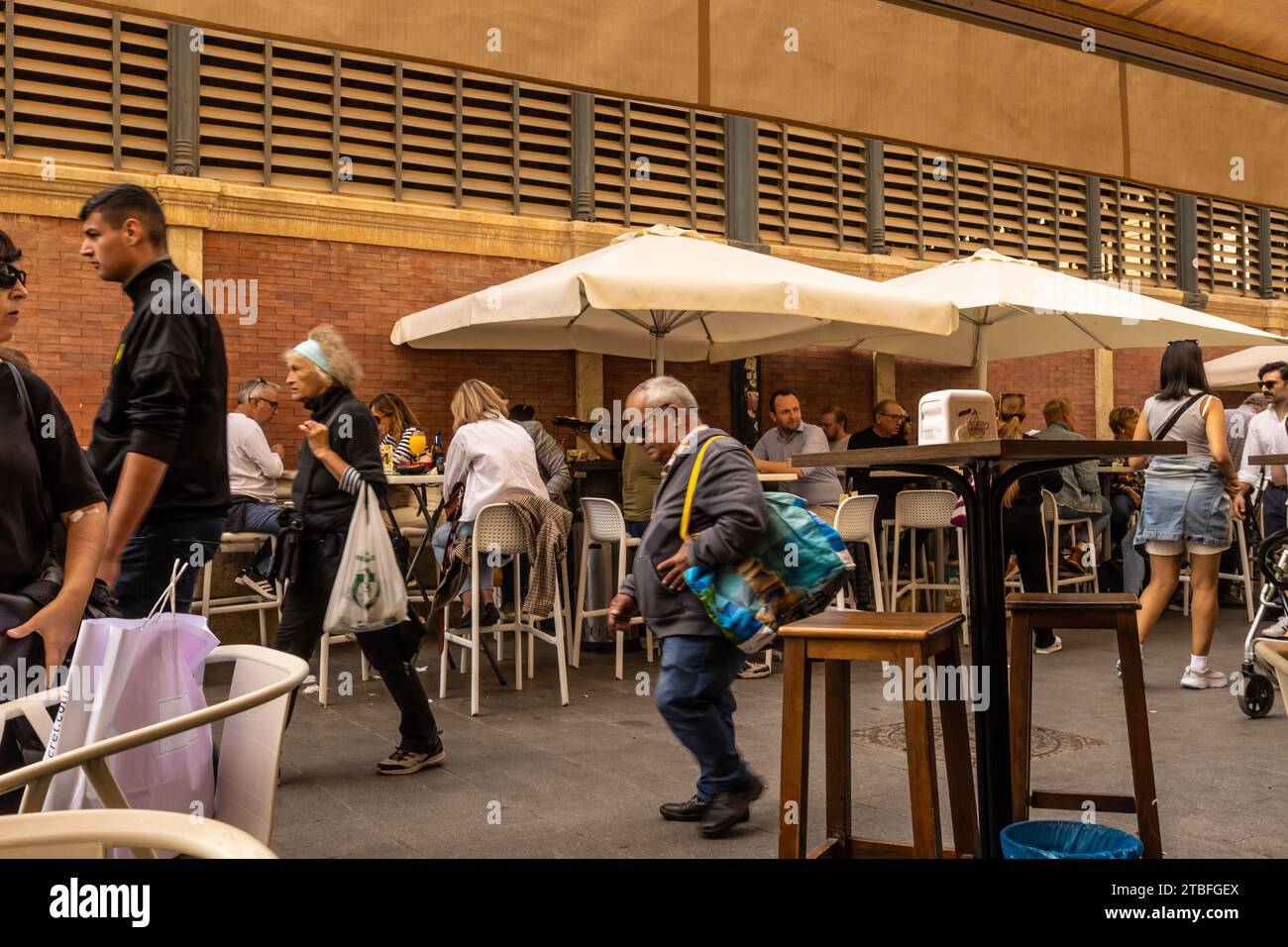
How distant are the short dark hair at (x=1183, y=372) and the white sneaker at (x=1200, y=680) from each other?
5.21 ft

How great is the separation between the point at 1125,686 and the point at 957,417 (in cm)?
98

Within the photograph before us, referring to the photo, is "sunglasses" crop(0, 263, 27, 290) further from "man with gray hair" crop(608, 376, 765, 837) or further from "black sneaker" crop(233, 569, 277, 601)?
"black sneaker" crop(233, 569, 277, 601)

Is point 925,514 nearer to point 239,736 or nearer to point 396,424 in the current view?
point 396,424

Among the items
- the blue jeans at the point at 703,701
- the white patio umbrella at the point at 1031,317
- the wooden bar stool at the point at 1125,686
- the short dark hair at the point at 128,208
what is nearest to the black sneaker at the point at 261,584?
the blue jeans at the point at 703,701

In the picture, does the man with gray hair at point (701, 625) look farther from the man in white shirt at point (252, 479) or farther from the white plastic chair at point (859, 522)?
the man in white shirt at point (252, 479)

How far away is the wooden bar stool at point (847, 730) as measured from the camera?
9.77 feet

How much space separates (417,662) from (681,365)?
498 cm

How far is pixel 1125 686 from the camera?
3.36m

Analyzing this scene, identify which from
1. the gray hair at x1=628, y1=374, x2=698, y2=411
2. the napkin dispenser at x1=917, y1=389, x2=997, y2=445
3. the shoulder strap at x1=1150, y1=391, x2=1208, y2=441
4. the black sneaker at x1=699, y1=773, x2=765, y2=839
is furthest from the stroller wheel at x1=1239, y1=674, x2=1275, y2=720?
the napkin dispenser at x1=917, y1=389, x2=997, y2=445

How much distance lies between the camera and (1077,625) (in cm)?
346

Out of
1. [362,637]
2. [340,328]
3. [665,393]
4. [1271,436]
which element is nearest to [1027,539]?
[1271,436]

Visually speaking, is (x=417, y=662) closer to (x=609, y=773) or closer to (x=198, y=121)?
(x=609, y=773)

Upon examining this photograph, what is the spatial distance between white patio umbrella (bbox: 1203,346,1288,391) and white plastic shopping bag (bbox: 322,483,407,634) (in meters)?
11.9

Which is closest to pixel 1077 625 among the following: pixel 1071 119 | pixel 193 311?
pixel 1071 119
